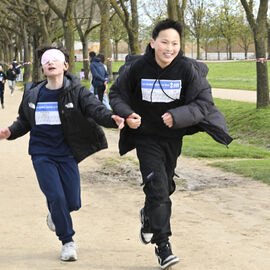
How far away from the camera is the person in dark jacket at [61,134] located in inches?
209

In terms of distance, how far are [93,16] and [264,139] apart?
92.9 feet

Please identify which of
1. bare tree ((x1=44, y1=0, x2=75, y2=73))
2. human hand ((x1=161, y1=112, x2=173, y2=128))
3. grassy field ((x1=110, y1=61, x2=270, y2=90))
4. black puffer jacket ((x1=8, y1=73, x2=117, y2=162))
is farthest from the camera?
grassy field ((x1=110, y1=61, x2=270, y2=90))

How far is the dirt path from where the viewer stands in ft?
17.4

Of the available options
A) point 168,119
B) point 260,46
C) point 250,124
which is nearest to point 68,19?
point 260,46

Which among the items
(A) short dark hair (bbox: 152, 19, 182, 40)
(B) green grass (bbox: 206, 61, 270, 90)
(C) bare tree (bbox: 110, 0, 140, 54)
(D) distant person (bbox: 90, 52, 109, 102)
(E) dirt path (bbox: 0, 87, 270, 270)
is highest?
(C) bare tree (bbox: 110, 0, 140, 54)

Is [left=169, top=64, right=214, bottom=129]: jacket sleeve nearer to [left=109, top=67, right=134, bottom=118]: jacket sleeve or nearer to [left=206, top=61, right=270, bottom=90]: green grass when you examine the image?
[left=109, top=67, right=134, bottom=118]: jacket sleeve

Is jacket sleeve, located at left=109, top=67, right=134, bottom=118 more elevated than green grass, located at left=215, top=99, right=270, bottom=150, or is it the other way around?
jacket sleeve, located at left=109, top=67, right=134, bottom=118

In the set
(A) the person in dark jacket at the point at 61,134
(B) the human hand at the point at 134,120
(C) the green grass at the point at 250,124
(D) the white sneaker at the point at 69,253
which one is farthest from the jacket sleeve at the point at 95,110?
(C) the green grass at the point at 250,124

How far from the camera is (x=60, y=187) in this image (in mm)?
5340

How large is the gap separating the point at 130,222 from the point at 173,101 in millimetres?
2099

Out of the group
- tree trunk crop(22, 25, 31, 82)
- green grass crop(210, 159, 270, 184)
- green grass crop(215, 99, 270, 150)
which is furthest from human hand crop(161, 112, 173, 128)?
tree trunk crop(22, 25, 31, 82)

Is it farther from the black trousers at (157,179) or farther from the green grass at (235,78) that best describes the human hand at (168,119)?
the green grass at (235,78)

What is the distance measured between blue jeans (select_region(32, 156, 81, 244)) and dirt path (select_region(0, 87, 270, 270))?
32 centimetres

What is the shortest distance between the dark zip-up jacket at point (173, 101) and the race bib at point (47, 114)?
0.47 meters
